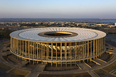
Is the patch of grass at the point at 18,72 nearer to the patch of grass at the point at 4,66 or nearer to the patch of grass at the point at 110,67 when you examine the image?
the patch of grass at the point at 4,66

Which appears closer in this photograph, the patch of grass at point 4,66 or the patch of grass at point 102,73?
the patch of grass at point 102,73

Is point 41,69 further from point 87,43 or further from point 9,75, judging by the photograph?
point 87,43

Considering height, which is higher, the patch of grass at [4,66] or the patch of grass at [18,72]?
the patch of grass at [4,66]

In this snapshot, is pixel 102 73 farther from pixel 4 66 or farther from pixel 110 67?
pixel 4 66

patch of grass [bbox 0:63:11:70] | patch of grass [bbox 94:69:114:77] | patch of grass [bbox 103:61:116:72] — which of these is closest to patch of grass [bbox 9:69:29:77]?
patch of grass [bbox 0:63:11:70]

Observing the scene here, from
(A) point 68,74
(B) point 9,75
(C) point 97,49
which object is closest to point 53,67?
(A) point 68,74

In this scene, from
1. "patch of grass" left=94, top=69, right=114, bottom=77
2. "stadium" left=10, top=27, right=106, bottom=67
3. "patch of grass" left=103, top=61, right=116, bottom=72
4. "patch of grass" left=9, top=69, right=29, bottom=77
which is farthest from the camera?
"stadium" left=10, top=27, right=106, bottom=67

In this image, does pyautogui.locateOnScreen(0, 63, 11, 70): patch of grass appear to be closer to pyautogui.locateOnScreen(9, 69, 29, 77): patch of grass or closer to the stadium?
pyautogui.locateOnScreen(9, 69, 29, 77): patch of grass

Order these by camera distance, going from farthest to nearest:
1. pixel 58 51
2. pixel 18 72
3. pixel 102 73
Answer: pixel 58 51 → pixel 18 72 → pixel 102 73

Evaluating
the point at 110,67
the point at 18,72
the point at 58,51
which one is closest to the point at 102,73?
the point at 110,67

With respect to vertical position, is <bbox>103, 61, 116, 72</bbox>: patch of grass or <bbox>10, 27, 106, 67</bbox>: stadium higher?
<bbox>10, 27, 106, 67</bbox>: stadium

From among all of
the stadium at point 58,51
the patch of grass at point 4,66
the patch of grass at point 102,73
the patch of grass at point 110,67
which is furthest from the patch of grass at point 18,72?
the patch of grass at point 110,67
